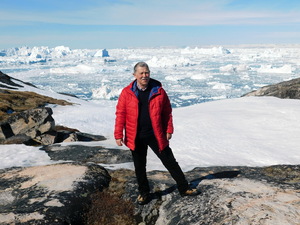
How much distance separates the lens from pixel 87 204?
17.8 ft

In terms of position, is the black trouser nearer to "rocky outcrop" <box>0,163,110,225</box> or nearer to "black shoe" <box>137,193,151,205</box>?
"black shoe" <box>137,193,151,205</box>

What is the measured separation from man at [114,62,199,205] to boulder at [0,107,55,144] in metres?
10.3

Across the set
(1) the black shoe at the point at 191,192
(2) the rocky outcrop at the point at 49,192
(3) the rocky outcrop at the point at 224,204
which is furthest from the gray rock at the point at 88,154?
(1) the black shoe at the point at 191,192

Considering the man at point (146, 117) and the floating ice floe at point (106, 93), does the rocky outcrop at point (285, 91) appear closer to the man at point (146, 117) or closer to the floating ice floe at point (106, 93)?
the man at point (146, 117)

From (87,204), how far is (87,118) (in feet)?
73.7

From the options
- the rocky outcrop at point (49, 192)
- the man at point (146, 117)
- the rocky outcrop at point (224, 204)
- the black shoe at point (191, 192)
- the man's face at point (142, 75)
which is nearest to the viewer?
the rocky outcrop at point (224, 204)

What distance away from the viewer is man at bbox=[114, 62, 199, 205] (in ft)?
16.7

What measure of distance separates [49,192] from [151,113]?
9.70 ft

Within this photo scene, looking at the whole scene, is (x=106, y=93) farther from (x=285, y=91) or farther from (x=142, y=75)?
(x=142, y=75)

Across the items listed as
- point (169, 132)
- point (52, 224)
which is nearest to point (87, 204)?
point (52, 224)

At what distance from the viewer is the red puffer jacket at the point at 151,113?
5.11 m

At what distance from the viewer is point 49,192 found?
5770 millimetres

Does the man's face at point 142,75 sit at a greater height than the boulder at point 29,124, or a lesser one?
greater

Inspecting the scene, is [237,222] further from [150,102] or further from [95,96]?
[95,96]
